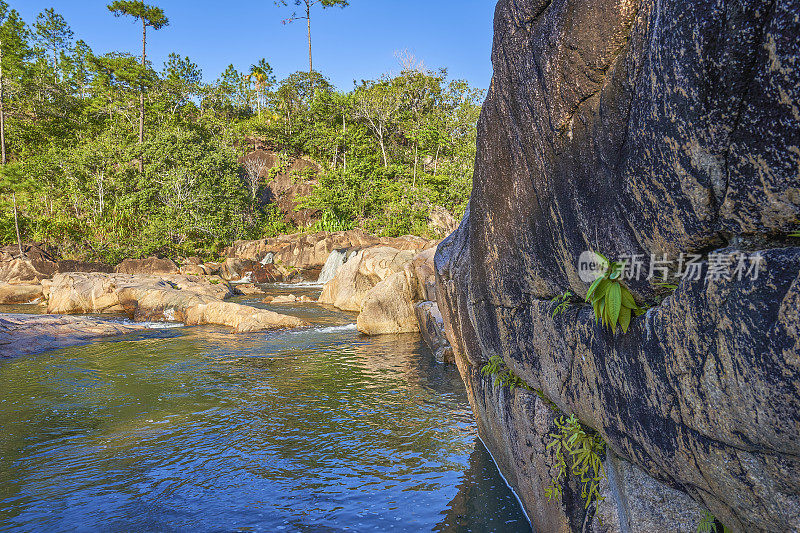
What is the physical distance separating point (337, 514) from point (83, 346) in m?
11.4

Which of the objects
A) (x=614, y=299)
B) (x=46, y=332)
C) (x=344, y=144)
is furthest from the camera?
(x=344, y=144)

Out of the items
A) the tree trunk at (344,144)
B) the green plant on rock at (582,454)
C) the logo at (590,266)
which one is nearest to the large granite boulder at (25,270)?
the tree trunk at (344,144)

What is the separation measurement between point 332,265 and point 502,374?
931 inches

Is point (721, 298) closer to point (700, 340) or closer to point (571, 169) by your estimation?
point (700, 340)

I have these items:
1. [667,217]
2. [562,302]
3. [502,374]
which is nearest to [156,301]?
[502,374]

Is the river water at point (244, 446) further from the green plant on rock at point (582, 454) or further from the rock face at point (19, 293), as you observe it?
the rock face at point (19, 293)

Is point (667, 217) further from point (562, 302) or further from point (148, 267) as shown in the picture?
point (148, 267)

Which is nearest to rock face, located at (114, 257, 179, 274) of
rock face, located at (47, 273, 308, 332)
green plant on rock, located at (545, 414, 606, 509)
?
rock face, located at (47, 273, 308, 332)

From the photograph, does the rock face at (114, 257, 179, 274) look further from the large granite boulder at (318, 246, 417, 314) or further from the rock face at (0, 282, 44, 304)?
the large granite boulder at (318, 246, 417, 314)

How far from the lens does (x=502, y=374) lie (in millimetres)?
5238

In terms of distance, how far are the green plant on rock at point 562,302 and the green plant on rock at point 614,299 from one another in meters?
0.64

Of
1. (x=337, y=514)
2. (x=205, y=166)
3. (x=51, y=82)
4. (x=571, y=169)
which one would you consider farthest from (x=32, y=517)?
(x=51, y=82)

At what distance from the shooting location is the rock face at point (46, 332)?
42.9ft

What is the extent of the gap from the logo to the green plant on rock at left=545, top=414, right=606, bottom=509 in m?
1.21
